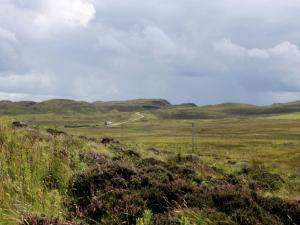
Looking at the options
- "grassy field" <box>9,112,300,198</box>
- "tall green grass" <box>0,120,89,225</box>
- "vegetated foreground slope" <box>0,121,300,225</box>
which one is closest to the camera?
"vegetated foreground slope" <box>0,121,300,225</box>

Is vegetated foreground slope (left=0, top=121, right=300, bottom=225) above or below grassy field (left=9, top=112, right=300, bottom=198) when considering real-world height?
above

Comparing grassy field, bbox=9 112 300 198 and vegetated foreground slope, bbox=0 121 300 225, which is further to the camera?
grassy field, bbox=9 112 300 198

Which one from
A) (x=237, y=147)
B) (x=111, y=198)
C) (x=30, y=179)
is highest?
(x=30, y=179)

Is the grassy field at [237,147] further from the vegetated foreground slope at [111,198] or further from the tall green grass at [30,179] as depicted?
the tall green grass at [30,179]

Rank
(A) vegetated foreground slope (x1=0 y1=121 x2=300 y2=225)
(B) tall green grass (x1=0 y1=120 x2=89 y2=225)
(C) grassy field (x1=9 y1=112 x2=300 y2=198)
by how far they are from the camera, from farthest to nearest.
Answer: (C) grassy field (x1=9 y1=112 x2=300 y2=198) < (B) tall green grass (x1=0 y1=120 x2=89 y2=225) < (A) vegetated foreground slope (x1=0 y1=121 x2=300 y2=225)

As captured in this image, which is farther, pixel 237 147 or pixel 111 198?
pixel 237 147

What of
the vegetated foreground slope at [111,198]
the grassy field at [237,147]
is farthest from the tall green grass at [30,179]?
the grassy field at [237,147]

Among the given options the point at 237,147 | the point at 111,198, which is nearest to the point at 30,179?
the point at 111,198

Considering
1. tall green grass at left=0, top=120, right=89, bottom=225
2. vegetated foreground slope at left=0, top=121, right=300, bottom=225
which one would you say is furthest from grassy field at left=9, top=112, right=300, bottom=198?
tall green grass at left=0, top=120, right=89, bottom=225

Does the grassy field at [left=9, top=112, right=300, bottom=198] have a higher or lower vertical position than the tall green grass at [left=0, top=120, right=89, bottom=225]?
lower

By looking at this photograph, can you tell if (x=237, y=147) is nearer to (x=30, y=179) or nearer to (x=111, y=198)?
(x=30, y=179)

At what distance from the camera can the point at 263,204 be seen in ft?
25.1

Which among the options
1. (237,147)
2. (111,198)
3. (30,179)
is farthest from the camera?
(237,147)

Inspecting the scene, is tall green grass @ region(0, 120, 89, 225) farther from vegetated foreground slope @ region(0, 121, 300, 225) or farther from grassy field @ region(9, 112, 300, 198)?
grassy field @ region(9, 112, 300, 198)
